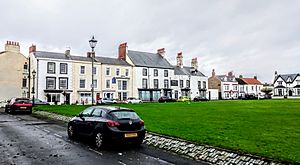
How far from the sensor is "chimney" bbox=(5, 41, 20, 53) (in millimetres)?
54094

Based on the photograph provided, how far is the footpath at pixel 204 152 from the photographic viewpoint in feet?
28.2

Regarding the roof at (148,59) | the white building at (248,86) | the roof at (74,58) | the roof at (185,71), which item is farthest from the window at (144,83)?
the white building at (248,86)

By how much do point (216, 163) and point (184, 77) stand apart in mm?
70312

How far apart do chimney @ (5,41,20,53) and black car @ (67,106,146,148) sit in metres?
48.9

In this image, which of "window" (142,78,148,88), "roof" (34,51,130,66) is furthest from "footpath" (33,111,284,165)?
"window" (142,78,148,88)

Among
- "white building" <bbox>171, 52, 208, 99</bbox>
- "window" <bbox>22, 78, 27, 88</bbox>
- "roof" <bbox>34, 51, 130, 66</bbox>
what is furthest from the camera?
"white building" <bbox>171, 52, 208, 99</bbox>

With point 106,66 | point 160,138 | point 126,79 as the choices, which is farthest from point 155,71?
point 160,138

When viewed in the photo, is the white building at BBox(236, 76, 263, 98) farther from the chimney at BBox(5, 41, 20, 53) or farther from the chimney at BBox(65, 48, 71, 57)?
the chimney at BBox(5, 41, 20, 53)

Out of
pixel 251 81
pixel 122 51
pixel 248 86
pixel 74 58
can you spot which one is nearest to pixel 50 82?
pixel 74 58

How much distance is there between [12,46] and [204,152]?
178 feet

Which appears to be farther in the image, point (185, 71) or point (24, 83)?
point (185, 71)

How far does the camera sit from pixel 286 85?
101250 mm

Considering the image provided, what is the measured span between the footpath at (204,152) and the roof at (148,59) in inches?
2193

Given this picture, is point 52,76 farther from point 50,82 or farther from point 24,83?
point 24,83
